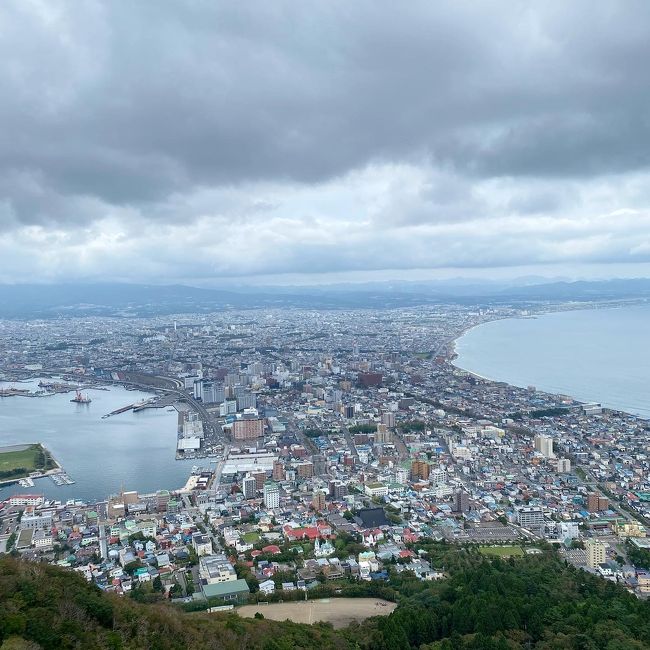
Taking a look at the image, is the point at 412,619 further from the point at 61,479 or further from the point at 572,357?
the point at 572,357

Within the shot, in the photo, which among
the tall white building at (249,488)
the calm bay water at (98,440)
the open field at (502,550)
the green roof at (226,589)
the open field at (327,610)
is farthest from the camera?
the calm bay water at (98,440)

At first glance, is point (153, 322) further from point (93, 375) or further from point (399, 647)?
point (399, 647)

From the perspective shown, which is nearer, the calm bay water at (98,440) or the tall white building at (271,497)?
the tall white building at (271,497)

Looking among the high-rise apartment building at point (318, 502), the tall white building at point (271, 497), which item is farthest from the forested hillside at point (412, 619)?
the tall white building at point (271, 497)

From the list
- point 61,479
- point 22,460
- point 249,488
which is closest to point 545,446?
point 249,488

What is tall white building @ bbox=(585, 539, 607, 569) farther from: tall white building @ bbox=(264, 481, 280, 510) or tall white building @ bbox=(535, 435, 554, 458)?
tall white building @ bbox=(535, 435, 554, 458)

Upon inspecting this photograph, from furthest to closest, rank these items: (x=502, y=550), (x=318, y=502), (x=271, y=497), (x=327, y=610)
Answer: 1. (x=271, y=497)
2. (x=318, y=502)
3. (x=502, y=550)
4. (x=327, y=610)

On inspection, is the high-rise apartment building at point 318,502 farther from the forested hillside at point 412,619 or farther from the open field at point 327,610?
the open field at point 327,610
